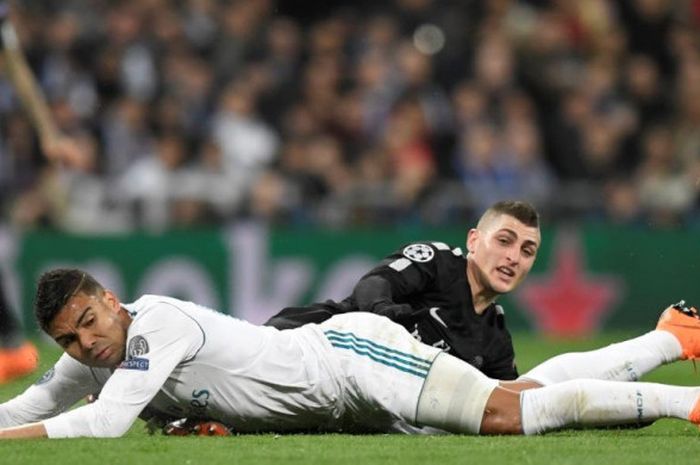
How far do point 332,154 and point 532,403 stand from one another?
868 centimetres

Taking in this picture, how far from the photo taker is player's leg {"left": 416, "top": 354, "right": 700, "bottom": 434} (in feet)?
22.2

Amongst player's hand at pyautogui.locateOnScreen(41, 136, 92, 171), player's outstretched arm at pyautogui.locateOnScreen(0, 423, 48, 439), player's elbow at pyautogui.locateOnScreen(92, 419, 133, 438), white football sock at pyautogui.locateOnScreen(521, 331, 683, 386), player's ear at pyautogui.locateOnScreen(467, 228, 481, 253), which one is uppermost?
player's hand at pyautogui.locateOnScreen(41, 136, 92, 171)

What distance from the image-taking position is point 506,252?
25.2 feet

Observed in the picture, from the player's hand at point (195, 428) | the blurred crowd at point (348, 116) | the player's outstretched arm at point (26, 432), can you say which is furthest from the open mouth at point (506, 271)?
the blurred crowd at point (348, 116)

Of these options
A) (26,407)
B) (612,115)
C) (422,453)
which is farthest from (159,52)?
(422,453)

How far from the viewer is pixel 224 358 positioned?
673cm

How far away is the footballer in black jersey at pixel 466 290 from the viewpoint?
769cm

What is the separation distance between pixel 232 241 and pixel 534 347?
317cm

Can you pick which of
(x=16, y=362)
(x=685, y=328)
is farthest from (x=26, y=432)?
(x=16, y=362)

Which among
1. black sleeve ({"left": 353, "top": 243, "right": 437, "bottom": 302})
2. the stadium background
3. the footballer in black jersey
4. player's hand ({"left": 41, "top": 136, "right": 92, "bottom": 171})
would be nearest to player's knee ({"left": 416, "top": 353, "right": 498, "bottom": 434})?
the footballer in black jersey

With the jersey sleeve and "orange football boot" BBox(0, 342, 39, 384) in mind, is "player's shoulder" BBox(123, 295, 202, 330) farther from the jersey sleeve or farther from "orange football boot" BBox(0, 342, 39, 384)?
"orange football boot" BBox(0, 342, 39, 384)

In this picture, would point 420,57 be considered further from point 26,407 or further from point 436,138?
point 26,407

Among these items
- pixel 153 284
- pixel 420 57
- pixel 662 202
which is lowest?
pixel 153 284

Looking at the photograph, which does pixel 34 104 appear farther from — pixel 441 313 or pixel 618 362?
pixel 618 362
